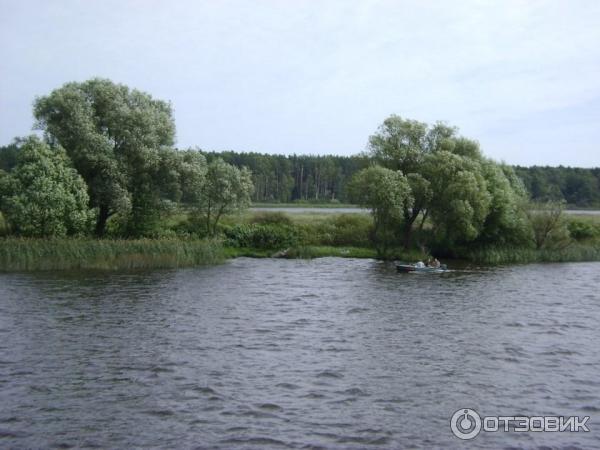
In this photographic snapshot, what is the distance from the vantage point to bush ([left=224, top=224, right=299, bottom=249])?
A: 58.7m

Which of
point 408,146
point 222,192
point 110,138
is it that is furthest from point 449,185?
point 110,138

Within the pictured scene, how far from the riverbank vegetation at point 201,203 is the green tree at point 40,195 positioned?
9 centimetres

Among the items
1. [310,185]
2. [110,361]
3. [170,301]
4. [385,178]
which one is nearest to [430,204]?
[385,178]

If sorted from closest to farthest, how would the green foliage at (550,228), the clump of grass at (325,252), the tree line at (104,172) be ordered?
the tree line at (104,172) < the clump of grass at (325,252) < the green foliage at (550,228)

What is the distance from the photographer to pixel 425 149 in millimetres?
60812

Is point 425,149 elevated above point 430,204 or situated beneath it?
elevated above

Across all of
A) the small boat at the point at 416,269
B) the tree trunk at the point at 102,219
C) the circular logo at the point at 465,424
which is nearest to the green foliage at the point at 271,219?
the tree trunk at the point at 102,219

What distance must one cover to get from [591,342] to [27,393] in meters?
21.4

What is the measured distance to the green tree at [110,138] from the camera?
158 ft

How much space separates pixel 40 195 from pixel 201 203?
1555cm

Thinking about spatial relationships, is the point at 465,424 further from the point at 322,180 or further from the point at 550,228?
the point at 322,180

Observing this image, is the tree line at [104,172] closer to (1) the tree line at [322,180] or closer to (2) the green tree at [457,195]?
(2) the green tree at [457,195]

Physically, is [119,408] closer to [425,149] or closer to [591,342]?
[591,342]

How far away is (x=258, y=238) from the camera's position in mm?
59000
